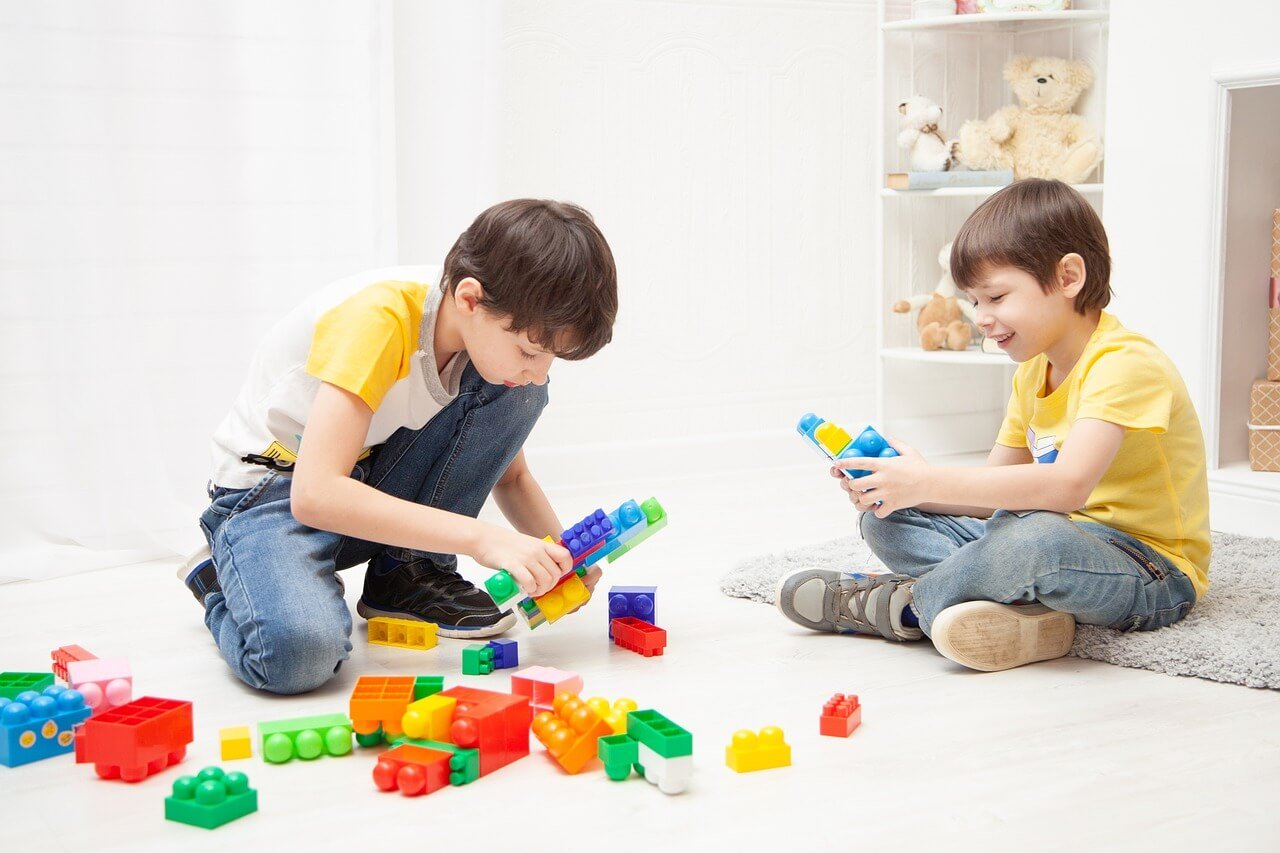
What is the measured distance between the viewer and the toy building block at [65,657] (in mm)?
1264

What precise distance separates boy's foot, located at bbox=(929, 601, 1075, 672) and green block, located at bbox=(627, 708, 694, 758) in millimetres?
381

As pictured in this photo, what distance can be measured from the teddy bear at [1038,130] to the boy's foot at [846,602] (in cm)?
136

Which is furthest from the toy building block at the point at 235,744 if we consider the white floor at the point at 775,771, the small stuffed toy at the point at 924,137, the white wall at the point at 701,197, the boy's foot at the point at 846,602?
the small stuffed toy at the point at 924,137

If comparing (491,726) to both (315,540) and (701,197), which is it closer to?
(315,540)

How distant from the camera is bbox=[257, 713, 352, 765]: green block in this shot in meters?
1.07

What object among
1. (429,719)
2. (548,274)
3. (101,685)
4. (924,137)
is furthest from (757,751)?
(924,137)

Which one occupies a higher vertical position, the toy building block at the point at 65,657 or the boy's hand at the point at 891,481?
the boy's hand at the point at 891,481

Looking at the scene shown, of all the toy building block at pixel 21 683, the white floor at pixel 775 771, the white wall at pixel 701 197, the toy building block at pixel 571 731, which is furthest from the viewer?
the white wall at pixel 701 197

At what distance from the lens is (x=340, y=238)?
2.03 meters

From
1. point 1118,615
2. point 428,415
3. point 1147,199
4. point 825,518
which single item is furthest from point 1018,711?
point 1147,199

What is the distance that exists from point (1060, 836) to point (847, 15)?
2.08 meters

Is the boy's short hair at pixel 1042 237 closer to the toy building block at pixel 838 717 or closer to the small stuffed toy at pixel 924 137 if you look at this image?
the toy building block at pixel 838 717

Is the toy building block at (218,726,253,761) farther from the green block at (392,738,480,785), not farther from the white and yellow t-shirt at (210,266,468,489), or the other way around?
the white and yellow t-shirt at (210,266,468,489)

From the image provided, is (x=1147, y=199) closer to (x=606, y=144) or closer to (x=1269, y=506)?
(x=1269, y=506)
